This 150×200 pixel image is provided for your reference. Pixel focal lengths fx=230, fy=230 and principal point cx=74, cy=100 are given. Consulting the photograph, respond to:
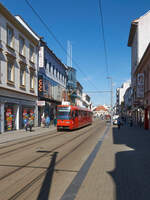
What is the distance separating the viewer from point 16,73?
23.6 m

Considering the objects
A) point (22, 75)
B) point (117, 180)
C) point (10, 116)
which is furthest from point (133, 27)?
point (117, 180)

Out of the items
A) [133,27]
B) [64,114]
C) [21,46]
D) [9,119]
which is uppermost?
[133,27]

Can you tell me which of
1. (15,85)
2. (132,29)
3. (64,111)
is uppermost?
(132,29)

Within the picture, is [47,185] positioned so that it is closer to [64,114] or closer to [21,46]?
[64,114]

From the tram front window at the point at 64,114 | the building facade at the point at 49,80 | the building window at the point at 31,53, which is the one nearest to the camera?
the tram front window at the point at 64,114

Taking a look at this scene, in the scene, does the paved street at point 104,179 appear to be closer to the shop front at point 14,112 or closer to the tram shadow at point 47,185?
the tram shadow at point 47,185

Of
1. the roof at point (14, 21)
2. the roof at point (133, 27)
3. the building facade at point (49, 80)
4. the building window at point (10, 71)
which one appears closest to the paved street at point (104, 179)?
the building window at point (10, 71)

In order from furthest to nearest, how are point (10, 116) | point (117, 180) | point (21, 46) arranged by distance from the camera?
point (21, 46), point (10, 116), point (117, 180)

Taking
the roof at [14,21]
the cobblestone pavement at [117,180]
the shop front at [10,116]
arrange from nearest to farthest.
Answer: the cobblestone pavement at [117,180] → the roof at [14,21] → the shop front at [10,116]

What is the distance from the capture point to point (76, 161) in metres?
8.41

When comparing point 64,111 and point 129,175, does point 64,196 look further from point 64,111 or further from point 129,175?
point 64,111

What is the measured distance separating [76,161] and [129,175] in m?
2.35

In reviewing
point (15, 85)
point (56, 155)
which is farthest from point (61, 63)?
point (56, 155)

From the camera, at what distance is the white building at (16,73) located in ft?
68.1
